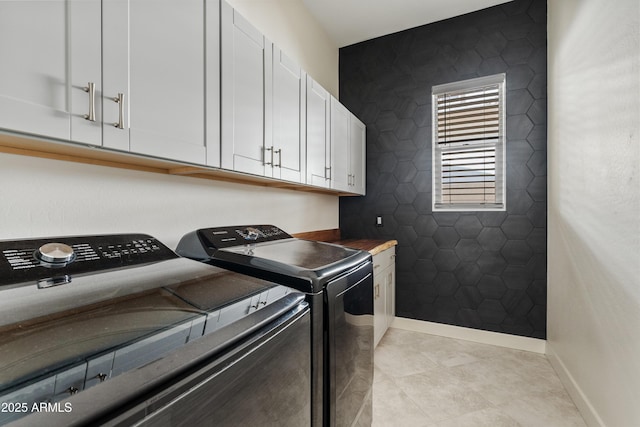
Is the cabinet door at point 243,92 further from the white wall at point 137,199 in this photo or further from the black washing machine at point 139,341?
the black washing machine at point 139,341

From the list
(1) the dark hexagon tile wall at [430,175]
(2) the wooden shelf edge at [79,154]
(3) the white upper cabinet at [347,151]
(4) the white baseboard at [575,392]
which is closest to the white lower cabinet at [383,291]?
(1) the dark hexagon tile wall at [430,175]

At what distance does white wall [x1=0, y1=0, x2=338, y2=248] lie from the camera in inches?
38.9

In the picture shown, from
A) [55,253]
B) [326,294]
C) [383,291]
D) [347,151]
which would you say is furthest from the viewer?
[347,151]

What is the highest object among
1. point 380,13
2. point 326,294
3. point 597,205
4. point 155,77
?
point 380,13

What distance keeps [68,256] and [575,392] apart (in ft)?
9.21

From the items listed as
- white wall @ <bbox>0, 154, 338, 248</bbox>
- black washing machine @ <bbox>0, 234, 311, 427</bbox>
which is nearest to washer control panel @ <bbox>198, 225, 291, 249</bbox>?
white wall @ <bbox>0, 154, 338, 248</bbox>

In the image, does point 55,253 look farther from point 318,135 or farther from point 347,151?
point 347,151

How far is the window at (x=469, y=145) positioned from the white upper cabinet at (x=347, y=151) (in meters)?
0.74

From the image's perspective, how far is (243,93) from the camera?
1433mm

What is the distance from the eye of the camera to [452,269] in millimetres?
2961

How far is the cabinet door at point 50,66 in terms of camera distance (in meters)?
0.70

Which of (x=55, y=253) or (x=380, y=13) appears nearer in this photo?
(x=55, y=253)

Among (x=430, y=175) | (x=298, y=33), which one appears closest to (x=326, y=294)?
(x=430, y=175)

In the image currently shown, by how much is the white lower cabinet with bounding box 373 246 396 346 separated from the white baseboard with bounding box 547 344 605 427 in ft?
4.25
